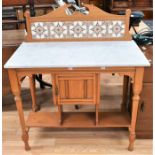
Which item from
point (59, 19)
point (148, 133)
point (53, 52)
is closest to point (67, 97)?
point (53, 52)

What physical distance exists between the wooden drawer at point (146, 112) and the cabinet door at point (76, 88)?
1.08 ft

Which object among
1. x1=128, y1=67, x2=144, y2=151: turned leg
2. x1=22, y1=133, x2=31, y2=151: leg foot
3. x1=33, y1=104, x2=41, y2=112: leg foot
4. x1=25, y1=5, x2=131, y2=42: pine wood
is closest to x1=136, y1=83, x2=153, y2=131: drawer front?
x1=128, y1=67, x2=144, y2=151: turned leg

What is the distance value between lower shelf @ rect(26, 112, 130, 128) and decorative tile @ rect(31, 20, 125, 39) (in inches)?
21.9

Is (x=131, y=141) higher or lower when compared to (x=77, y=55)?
lower

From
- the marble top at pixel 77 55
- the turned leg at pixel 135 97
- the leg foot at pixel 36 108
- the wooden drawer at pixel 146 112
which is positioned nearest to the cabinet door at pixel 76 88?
the marble top at pixel 77 55

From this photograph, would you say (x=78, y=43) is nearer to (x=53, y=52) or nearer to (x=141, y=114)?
(x=53, y=52)

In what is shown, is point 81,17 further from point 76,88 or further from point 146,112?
point 146,112

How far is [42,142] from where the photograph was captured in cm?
171

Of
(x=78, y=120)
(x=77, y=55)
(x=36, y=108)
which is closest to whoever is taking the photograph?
(x=77, y=55)

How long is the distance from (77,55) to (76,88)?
0.65 feet

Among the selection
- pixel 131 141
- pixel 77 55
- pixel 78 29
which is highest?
pixel 78 29

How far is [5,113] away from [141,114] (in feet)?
3.79

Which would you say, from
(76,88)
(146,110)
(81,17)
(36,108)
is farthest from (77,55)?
(36,108)

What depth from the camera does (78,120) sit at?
1655mm
